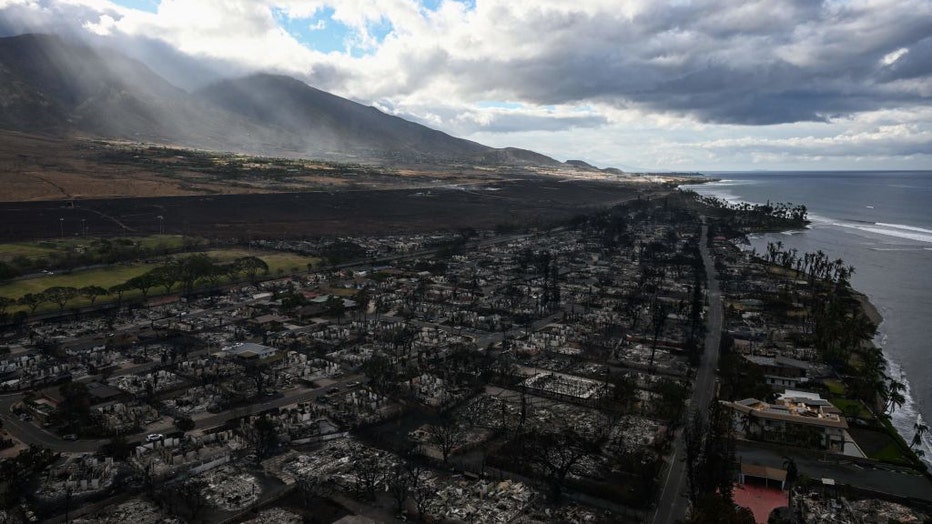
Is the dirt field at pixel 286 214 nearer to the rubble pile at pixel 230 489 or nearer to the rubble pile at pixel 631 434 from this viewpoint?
the rubble pile at pixel 230 489

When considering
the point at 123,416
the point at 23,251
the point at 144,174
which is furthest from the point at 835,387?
the point at 144,174

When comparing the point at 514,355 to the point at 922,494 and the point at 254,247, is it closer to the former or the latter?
the point at 922,494

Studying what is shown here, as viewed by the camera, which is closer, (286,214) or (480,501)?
(480,501)

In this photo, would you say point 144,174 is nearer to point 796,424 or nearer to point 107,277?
point 107,277

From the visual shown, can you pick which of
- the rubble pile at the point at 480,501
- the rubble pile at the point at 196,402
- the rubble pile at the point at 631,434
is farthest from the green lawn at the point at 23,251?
the rubble pile at the point at 631,434

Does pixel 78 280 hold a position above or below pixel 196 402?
above
